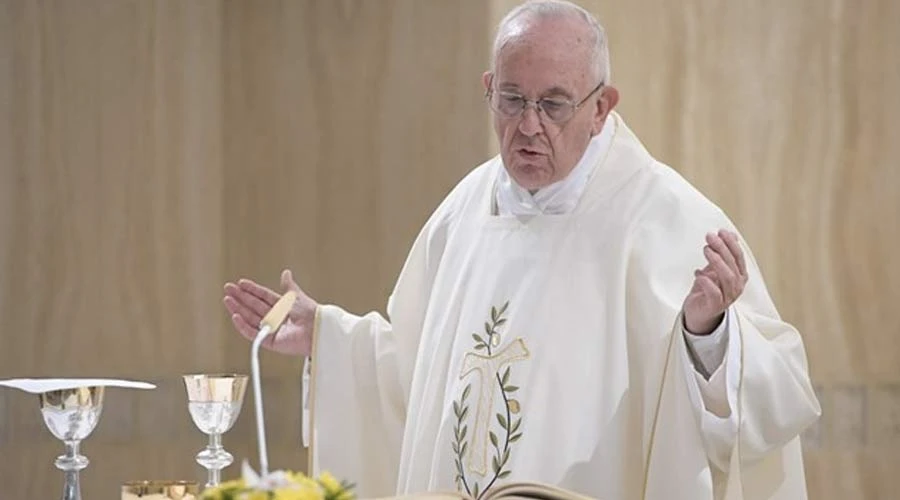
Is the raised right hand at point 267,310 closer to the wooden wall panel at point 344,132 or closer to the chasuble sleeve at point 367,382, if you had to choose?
the chasuble sleeve at point 367,382

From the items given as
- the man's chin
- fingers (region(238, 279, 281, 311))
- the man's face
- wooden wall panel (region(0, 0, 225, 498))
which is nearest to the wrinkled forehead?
the man's face

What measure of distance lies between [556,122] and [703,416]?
74cm

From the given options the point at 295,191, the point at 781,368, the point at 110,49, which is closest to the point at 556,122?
the point at 781,368

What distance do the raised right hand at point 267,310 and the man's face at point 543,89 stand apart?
0.60 metres

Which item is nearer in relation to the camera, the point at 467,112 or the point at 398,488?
the point at 398,488

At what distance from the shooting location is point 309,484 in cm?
216

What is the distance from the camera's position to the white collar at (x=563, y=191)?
13.4 ft

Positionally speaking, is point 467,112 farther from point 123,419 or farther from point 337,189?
point 123,419

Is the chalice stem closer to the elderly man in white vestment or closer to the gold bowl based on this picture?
the gold bowl

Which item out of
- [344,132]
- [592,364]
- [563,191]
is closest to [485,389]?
[592,364]

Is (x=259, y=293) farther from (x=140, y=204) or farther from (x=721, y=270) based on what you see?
(x=140, y=204)

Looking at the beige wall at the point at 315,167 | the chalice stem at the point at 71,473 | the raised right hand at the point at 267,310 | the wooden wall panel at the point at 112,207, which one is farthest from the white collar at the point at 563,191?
the wooden wall panel at the point at 112,207

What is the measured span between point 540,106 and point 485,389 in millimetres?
649

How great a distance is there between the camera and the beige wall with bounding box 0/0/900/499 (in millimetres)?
6031
